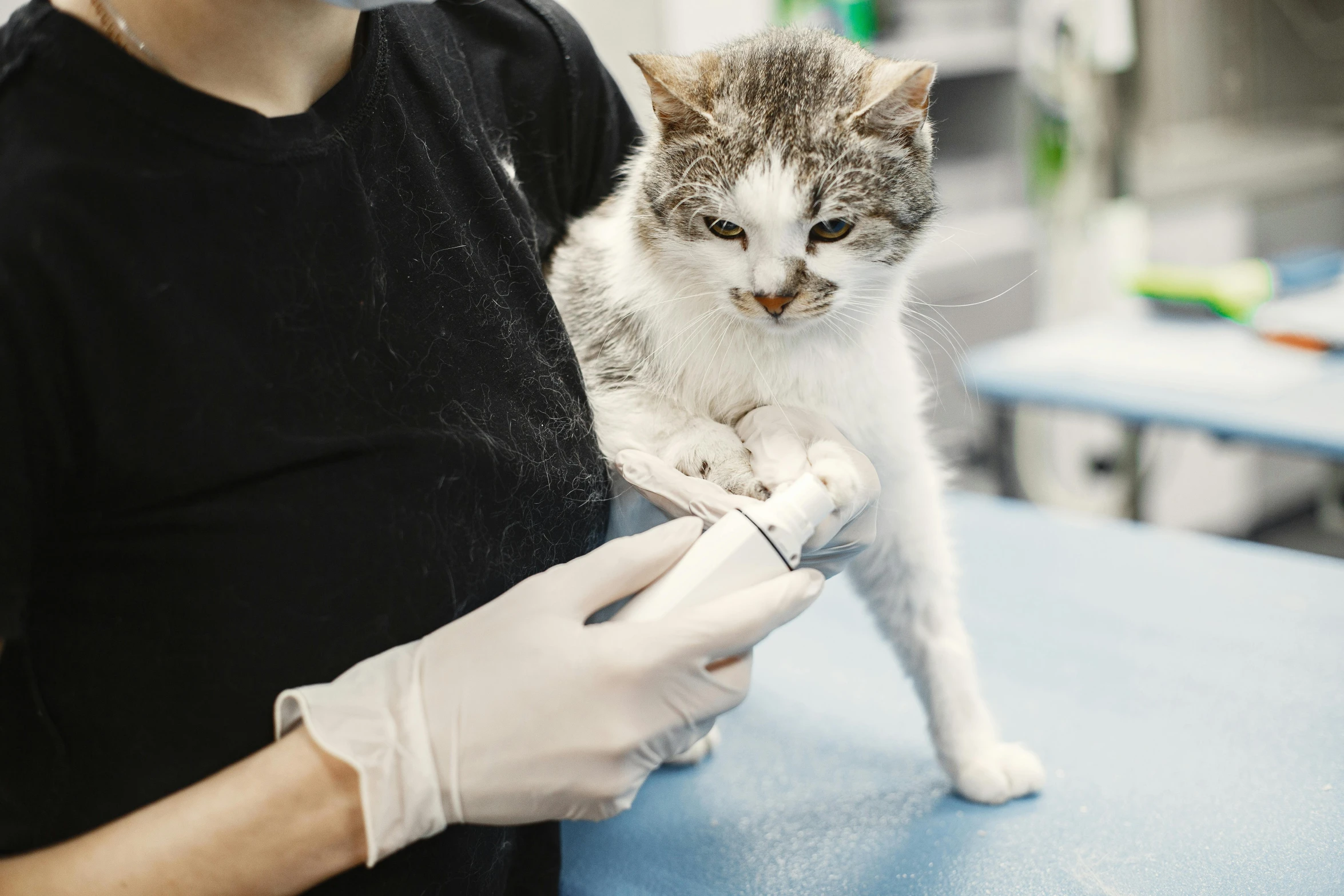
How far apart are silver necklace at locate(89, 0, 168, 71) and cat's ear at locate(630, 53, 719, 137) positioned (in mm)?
446

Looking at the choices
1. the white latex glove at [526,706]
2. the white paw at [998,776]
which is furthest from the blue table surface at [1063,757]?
the white latex glove at [526,706]

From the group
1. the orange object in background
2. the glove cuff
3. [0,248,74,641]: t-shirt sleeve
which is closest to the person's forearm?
the glove cuff

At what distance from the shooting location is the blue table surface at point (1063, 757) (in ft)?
3.08

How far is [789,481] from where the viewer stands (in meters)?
0.87

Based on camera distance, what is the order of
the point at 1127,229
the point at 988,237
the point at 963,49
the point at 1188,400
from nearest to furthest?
1. the point at 1188,400
2. the point at 963,49
3. the point at 988,237
4. the point at 1127,229

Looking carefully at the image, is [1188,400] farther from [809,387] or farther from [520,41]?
[520,41]

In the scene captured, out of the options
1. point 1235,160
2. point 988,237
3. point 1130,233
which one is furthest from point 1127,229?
point 988,237

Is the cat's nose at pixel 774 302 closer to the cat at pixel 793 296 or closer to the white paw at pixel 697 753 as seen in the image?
the cat at pixel 793 296

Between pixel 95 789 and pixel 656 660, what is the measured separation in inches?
15.9

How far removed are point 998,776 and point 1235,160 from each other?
2.83m

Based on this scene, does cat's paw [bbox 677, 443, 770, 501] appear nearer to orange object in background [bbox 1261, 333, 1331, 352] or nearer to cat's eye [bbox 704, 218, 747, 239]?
cat's eye [bbox 704, 218, 747, 239]

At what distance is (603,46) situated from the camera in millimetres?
2164

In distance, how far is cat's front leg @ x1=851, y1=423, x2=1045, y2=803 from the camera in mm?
1038

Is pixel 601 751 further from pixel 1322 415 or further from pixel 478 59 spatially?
pixel 1322 415
